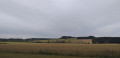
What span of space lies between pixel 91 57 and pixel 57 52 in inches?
273

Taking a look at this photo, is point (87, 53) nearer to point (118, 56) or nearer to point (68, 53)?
point (68, 53)

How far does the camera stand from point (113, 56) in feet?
65.9

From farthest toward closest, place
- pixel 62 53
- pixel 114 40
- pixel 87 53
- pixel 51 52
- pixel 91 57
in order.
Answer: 1. pixel 114 40
2. pixel 51 52
3. pixel 62 53
4. pixel 87 53
5. pixel 91 57

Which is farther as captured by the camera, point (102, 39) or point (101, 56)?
point (102, 39)

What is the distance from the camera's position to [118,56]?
19.9 meters

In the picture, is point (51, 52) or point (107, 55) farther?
point (51, 52)

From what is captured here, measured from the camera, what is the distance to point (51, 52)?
25609 millimetres

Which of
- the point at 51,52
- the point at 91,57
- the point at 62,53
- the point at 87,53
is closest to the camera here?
the point at 91,57

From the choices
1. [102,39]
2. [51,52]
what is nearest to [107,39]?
[102,39]

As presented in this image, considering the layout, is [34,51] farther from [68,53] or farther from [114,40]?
[114,40]

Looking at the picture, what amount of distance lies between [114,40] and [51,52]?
213 ft

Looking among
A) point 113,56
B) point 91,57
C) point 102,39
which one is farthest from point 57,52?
point 102,39

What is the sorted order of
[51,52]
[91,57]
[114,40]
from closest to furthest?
[91,57], [51,52], [114,40]

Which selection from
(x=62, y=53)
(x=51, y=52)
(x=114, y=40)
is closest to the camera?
(x=62, y=53)
